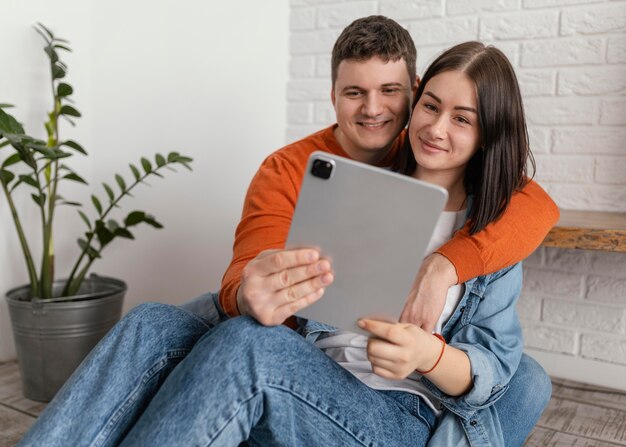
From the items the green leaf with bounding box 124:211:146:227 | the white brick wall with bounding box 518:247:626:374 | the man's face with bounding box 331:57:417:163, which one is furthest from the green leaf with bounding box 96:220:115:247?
the white brick wall with bounding box 518:247:626:374

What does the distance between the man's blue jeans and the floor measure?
698 millimetres

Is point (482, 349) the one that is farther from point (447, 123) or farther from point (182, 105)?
point (182, 105)

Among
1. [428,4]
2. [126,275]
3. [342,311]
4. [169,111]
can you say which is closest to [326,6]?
[428,4]

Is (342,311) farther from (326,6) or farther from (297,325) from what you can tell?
(326,6)

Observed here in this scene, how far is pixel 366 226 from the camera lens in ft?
2.82

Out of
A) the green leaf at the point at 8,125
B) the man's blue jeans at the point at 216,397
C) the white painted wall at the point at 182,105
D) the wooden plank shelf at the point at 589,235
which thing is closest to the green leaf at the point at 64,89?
the green leaf at the point at 8,125

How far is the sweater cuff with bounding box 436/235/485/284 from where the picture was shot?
109cm

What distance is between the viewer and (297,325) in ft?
4.24

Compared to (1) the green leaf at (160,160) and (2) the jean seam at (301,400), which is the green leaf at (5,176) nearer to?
(1) the green leaf at (160,160)

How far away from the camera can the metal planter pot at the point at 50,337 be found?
1.85m

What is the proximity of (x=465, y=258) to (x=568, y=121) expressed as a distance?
1.00m

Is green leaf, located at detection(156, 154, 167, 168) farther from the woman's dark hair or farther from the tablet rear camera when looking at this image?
the tablet rear camera

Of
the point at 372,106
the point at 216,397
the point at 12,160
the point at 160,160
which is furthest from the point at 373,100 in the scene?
the point at 12,160

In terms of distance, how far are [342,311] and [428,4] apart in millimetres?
1413
